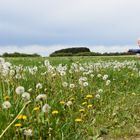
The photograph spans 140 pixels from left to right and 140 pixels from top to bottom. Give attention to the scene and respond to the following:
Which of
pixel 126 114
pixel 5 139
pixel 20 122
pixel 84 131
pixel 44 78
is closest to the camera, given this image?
pixel 5 139

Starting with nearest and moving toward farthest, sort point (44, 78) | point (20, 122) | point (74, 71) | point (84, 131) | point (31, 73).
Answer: point (20, 122) < point (84, 131) < point (44, 78) < point (31, 73) < point (74, 71)

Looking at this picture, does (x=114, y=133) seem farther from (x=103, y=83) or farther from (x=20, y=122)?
(x=103, y=83)

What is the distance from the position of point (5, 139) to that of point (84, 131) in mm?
1381

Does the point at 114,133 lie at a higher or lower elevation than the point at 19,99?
lower

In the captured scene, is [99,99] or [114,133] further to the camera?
[99,99]

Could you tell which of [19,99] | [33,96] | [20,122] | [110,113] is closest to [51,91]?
[33,96]

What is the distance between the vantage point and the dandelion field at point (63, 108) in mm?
6261

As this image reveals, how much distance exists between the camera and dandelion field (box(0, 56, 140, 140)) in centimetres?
626

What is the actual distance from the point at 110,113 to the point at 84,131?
140 cm

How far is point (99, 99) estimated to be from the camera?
927 centimetres

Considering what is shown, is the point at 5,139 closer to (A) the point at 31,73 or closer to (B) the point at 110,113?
(B) the point at 110,113

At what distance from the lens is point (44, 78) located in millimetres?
10141

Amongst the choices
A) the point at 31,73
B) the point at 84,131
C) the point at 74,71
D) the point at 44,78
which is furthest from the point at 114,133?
the point at 74,71

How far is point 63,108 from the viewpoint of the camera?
25.3ft
